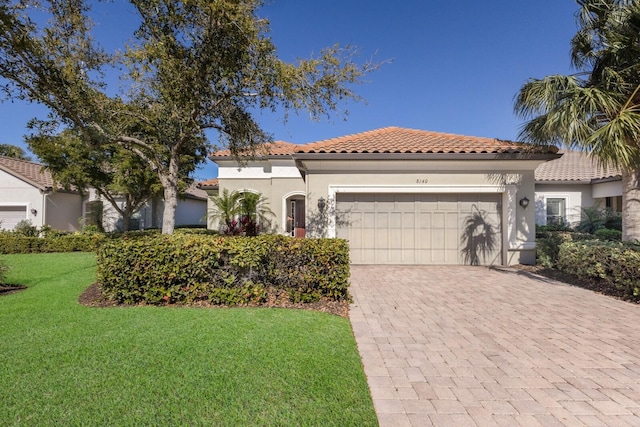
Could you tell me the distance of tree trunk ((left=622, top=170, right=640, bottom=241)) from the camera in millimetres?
7738

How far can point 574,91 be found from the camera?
769 cm

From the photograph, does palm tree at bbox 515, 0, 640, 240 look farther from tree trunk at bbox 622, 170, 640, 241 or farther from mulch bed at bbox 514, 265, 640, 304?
mulch bed at bbox 514, 265, 640, 304

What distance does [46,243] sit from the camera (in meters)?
15.1

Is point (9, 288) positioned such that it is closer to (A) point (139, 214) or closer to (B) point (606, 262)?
(B) point (606, 262)

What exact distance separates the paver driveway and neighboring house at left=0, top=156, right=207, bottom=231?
16.8m

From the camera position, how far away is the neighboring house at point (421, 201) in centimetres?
984

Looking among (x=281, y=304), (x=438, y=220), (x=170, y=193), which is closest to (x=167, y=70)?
(x=170, y=193)

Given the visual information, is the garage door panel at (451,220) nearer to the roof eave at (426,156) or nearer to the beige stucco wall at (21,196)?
the roof eave at (426,156)

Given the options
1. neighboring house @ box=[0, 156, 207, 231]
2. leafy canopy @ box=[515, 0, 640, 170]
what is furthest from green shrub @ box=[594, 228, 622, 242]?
neighboring house @ box=[0, 156, 207, 231]

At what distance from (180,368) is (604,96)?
1066cm

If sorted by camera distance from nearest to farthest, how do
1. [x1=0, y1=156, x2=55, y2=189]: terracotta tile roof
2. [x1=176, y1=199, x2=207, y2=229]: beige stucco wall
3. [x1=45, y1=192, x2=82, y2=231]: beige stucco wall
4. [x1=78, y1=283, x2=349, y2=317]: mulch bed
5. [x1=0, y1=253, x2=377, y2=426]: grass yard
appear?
[x1=0, y1=253, x2=377, y2=426]: grass yard, [x1=78, y1=283, x2=349, y2=317]: mulch bed, [x1=0, y1=156, x2=55, y2=189]: terracotta tile roof, [x1=45, y1=192, x2=82, y2=231]: beige stucco wall, [x1=176, y1=199, x2=207, y2=229]: beige stucco wall

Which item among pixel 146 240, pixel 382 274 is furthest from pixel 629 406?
pixel 146 240

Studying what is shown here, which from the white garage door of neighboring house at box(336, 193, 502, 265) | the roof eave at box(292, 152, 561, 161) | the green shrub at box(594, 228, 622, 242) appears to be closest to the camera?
the roof eave at box(292, 152, 561, 161)

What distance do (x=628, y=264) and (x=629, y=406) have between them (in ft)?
17.4
